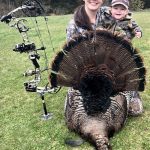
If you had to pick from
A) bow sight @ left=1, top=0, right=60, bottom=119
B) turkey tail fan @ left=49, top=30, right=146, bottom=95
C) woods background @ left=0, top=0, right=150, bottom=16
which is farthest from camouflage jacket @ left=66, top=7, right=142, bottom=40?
woods background @ left=0, top=0, right=150, bottom=16

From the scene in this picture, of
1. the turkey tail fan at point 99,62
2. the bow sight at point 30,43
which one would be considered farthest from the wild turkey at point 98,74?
the bow sight at point 30,43

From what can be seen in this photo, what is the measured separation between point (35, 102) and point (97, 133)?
1934 mm

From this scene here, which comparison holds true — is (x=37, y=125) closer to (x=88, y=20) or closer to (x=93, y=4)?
(x=88, y=20)

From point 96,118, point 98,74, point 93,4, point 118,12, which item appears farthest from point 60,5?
point 98,74

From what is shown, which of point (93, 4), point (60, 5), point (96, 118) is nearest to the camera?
point (96, 118)

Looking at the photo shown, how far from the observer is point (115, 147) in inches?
153

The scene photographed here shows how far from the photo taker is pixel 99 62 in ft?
12.1

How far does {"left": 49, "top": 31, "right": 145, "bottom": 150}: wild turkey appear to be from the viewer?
3.68 metres

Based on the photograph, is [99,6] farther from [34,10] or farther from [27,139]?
[27,139]

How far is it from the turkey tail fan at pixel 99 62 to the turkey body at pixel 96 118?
0.22 meters

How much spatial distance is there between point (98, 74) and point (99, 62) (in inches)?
5.0

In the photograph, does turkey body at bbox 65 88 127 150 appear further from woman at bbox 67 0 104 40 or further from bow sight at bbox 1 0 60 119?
woman at bbox 67 0 104 40

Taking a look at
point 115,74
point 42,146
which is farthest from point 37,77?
point 115,74

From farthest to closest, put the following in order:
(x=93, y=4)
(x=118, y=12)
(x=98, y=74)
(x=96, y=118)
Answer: (x=118, y=12) → (x=93, y=4) → (x=96, y=118) → (x=98, y=74)
